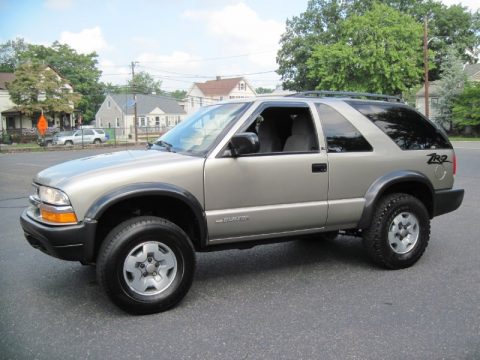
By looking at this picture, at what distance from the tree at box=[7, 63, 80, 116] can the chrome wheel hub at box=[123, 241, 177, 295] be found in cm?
4539

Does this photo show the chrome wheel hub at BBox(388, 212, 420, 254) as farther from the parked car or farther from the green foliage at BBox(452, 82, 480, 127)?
the green foliage at BBox(452, 82, 480, 127)

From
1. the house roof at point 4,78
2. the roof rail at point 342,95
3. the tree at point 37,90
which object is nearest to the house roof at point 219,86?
the house roof at point 4,78

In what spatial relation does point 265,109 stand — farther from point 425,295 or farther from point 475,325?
point 475,325

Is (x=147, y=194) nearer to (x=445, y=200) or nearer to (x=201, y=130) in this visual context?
(x=201, y=130)

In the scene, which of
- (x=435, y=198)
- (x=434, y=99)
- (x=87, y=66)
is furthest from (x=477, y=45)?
(x=435, y=198)

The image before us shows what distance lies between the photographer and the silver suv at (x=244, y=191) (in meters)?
3.64

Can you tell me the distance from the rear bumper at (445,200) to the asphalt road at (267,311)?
0.55 meters

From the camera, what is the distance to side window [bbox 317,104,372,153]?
15.0 ft

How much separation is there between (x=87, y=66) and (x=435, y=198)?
70.5 m

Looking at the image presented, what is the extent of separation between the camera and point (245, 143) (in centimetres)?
390

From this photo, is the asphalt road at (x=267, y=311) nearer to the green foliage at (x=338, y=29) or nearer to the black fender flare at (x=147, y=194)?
the black fender flare at (x=147, y=194)

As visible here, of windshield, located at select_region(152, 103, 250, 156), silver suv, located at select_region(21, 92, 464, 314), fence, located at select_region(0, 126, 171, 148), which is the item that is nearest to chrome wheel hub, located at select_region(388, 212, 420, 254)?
silver suv, located at select_region(21, 92, 464, 314)

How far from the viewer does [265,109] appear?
4469mm

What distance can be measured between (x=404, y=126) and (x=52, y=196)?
11.8 ft
